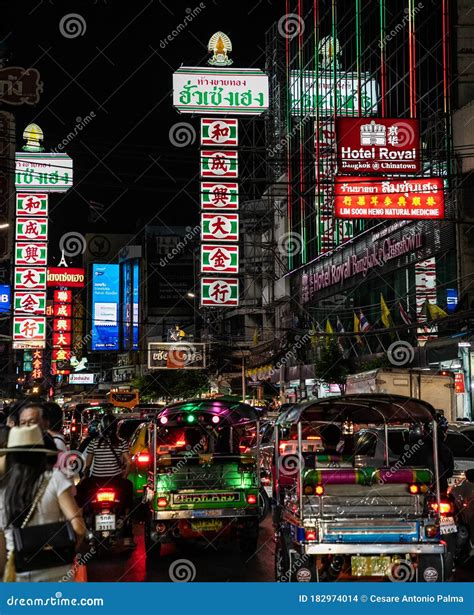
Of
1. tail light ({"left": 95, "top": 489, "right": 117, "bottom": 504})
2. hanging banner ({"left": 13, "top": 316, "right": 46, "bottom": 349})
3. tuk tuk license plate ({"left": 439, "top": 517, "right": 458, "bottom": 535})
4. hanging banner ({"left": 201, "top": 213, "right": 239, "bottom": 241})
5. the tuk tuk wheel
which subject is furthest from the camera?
hanging banner ({"left": 13, "top": 316, "right": 46, "bottom": 349})

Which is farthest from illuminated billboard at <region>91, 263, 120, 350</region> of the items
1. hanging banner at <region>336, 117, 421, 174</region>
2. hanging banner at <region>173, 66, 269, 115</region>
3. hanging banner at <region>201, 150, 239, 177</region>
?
hanging banner at <region>336, 117, 421, 174</region>

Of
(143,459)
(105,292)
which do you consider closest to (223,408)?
(143,459)

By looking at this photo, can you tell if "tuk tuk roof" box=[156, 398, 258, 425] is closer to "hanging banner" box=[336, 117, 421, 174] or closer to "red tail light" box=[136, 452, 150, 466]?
"red tail light" box=[136, 452, 150, 466]

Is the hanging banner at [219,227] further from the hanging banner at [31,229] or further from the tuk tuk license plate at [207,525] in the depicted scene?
the tuk tuk license plate at [207,525]

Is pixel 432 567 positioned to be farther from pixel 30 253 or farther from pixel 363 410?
pixel 30 253

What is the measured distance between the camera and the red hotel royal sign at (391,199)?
23.8m

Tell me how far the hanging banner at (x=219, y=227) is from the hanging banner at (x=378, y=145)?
907 cm

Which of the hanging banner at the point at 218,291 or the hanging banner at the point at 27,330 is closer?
the hanging banner at the point at 218,291

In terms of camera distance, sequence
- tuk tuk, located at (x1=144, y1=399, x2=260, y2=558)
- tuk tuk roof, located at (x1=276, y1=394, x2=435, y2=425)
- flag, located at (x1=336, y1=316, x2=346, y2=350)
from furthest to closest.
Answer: flag, located at (x1=336, y1=316, x2=346, y2=350), tuk tuk, located at (x1=144, y1=399, x2=260, y2=558), tuk tuk roof, located at (x1=276, y1=394, x2=435, y2=425)

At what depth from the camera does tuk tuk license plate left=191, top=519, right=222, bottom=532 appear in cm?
1231

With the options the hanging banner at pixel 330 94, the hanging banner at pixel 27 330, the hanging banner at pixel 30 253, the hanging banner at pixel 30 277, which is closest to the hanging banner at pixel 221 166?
the hanging banner at pixel 30 253

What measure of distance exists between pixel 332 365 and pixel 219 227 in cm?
1224

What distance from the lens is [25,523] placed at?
5.81 metres

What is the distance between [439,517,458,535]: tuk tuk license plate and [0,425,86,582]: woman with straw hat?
4680mm
